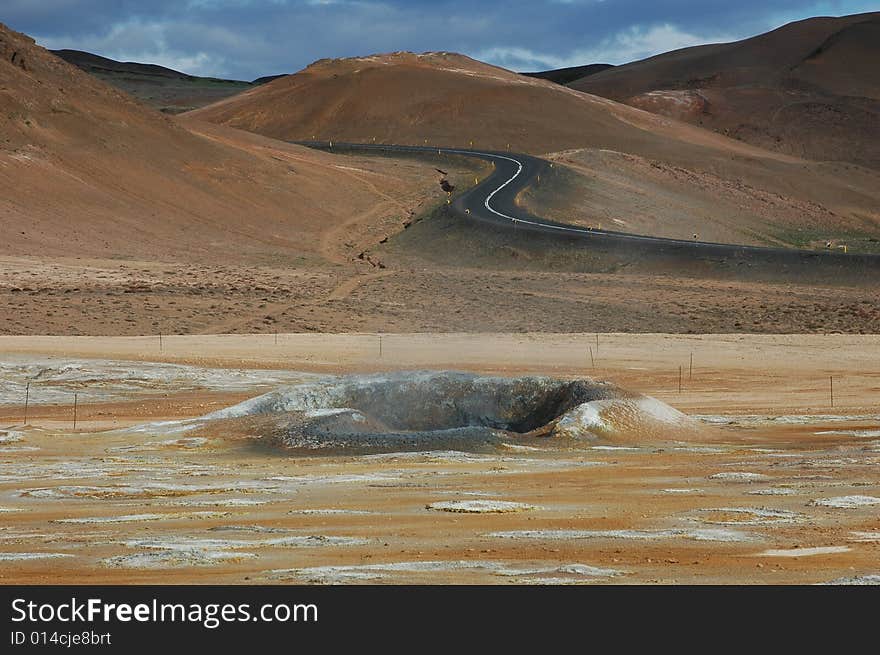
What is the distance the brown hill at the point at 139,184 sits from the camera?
143ft

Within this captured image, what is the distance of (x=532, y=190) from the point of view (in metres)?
57.4

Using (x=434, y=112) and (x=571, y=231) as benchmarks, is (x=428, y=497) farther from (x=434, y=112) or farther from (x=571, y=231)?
(x=434, y=112)

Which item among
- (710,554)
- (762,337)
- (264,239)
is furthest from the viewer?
(264,239)

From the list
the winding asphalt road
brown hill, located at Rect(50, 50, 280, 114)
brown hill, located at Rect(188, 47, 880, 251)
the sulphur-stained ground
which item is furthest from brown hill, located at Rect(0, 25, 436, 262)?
brown hill, located at Rect(50, 50, 280, 114)

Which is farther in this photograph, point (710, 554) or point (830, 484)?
point (830, 484)

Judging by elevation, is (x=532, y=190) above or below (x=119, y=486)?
above

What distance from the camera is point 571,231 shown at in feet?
147

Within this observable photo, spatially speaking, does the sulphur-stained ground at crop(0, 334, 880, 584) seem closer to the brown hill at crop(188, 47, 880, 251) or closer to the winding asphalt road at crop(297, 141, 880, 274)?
the winding asphalt road at crop(297, 141, 880, 274)

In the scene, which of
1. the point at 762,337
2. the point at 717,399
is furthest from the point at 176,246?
the point at 717,399

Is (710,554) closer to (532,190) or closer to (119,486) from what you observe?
(119,486)

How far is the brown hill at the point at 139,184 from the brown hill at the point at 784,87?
49.6 m

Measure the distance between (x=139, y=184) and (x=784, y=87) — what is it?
257 ft

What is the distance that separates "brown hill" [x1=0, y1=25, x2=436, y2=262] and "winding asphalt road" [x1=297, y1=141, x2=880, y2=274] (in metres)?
4.09

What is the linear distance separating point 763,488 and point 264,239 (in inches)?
1481
